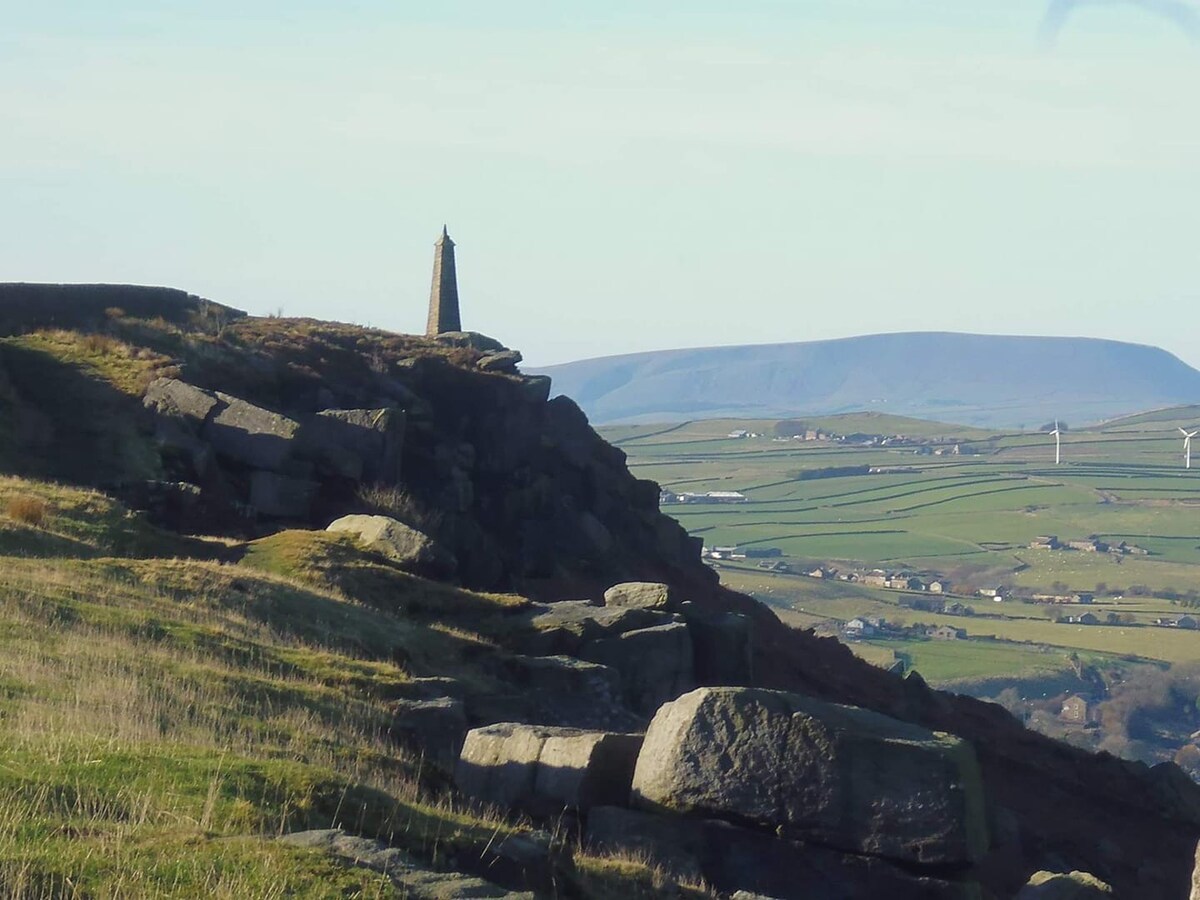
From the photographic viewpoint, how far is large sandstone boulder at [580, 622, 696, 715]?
2517 centimetres

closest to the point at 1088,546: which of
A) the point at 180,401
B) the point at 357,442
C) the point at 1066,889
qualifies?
the point at 357,442

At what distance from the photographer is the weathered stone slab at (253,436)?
1300 inches

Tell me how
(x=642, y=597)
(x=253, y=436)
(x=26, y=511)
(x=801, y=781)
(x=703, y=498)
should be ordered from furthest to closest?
(x=703, y=498) → (x=253, y=436) → (x=642, y=597) → (x=26, y=511) → (x=801, y=781)

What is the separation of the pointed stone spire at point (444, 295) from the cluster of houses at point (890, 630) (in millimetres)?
44486

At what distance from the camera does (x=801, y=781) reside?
51.6 feet

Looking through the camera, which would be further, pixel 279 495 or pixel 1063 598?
pixel 1063 598

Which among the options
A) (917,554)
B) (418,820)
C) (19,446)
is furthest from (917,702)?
(917,554)

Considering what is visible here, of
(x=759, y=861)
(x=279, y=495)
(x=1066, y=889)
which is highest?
(x=279, y=495)

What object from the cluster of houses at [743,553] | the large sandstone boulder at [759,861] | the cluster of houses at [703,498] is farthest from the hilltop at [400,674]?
the cluster of houses at [703,498]

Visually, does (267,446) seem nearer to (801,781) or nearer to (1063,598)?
(801,781)

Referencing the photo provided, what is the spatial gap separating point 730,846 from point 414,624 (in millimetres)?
9613

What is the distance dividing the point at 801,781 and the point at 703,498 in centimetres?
15859

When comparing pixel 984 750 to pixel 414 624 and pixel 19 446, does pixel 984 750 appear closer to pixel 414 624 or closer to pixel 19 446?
pixel 414 624

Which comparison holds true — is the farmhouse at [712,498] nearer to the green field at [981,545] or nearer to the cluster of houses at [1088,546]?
the green field at [981,545]
